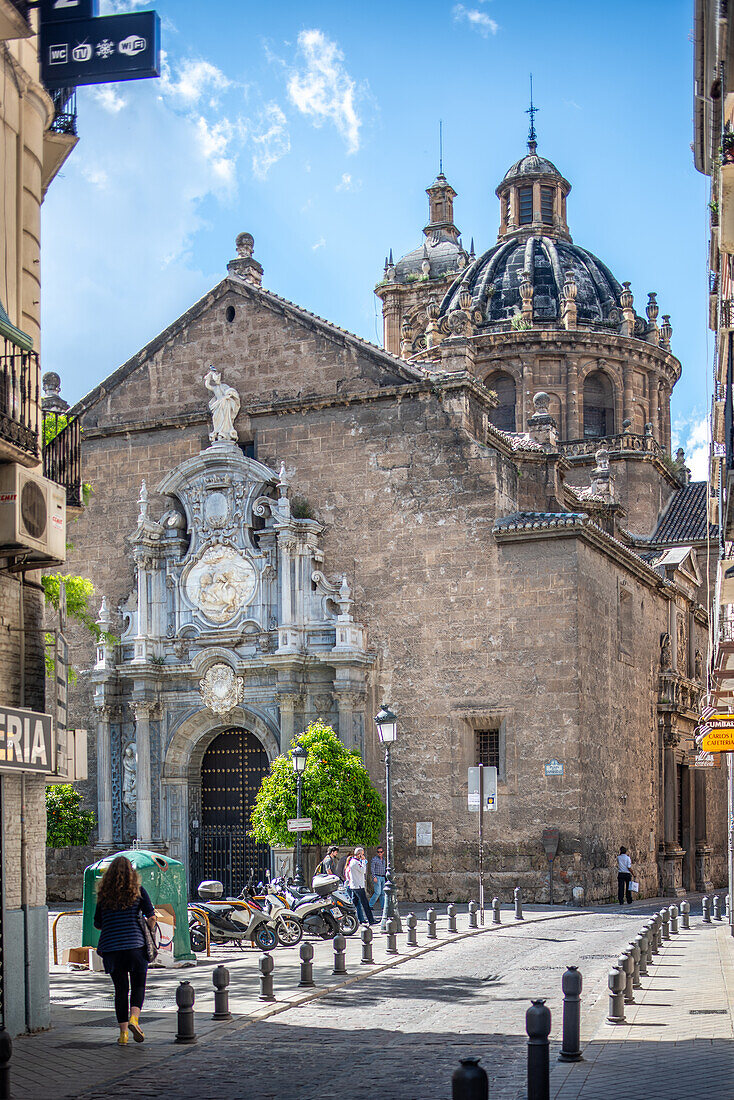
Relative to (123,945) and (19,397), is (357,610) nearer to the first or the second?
(19,397)

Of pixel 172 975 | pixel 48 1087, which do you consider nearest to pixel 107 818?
pixel 172 975

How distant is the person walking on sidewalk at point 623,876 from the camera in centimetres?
3150

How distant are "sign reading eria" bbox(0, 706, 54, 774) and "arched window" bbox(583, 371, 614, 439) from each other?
41140 mm

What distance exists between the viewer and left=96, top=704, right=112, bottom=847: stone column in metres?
33.5

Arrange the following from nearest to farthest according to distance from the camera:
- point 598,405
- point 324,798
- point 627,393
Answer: point 324,798, point 627,393, point 598,405

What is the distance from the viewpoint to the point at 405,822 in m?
31.2

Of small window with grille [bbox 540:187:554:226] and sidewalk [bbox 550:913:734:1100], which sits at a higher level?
small window with grille [bbox 540:187:554:226]

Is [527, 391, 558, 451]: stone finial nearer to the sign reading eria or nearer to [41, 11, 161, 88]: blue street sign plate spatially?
[41, 11, 161, 88]: blue street sign plate

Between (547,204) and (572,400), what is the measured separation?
1304cm

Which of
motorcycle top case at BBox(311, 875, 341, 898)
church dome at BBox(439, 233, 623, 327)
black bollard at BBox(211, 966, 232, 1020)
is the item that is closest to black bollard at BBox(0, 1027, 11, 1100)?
black bollard at BBox(211, 966, 232, 1020)

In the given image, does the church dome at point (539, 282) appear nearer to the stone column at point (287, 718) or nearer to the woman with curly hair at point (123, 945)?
the stone column at point (287, 718)

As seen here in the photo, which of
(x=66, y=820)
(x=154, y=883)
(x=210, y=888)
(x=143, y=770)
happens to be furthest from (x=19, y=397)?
(x=66, y=820)

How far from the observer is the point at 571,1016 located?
461 inches

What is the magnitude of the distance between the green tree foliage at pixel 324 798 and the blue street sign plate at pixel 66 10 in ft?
57.5
